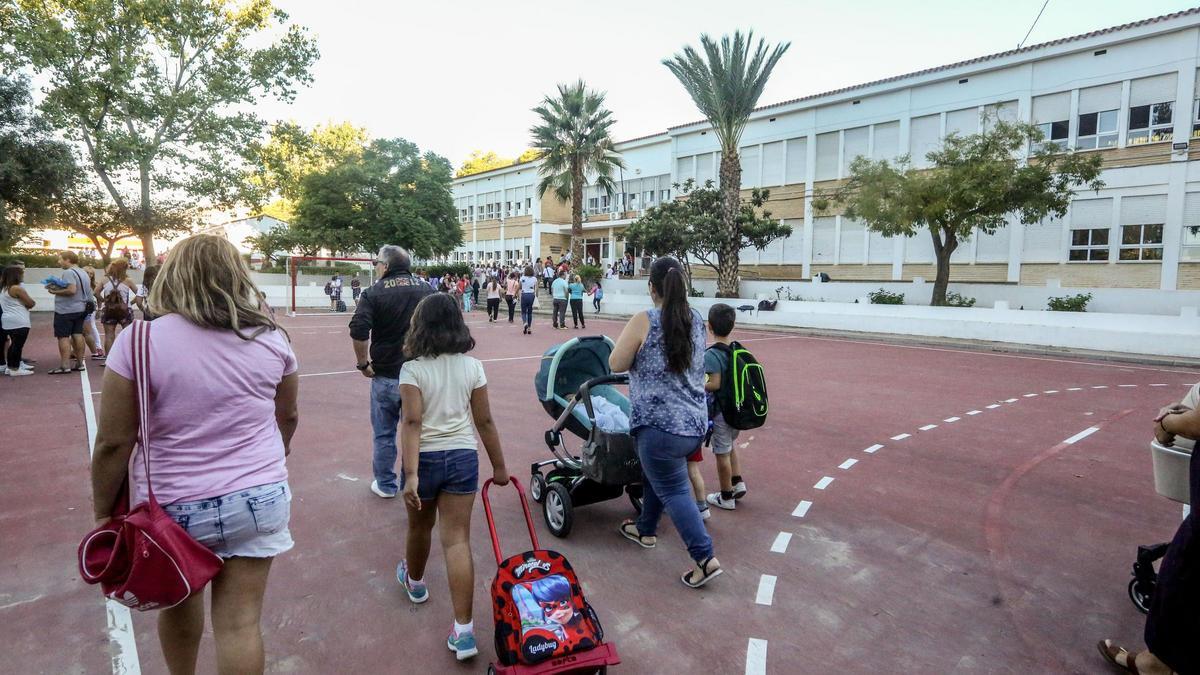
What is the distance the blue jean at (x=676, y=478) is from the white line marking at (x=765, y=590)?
0.34 m

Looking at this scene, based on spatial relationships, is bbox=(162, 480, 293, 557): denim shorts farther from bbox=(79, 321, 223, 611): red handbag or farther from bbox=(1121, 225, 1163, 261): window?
bbox=(1121, 225, 1163, 261): window

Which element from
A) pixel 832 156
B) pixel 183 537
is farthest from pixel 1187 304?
pixel 183 537

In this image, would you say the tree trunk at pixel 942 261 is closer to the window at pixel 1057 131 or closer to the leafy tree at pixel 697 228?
the leafy tree at pixel 697 228

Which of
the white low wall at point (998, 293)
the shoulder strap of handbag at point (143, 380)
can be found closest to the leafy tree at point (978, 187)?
the white low wall at point (998, 293)

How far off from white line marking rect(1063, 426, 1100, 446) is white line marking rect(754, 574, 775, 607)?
17.3 ft

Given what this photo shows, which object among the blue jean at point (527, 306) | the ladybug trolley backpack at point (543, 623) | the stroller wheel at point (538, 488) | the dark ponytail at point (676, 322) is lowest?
the stroller wheel at point (538, 488)

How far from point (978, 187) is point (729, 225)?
9059 millimetres

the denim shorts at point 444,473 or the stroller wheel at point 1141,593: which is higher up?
the denim shorts at point 444,473

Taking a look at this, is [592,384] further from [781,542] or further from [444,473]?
[781,542]

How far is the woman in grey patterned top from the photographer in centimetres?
369

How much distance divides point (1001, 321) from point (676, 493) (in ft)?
59.5

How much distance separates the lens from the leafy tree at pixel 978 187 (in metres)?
19.5

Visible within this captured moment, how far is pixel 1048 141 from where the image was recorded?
77.6ft

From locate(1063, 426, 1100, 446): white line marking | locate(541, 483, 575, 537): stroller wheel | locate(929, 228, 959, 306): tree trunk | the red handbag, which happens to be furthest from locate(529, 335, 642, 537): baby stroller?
locate(929, 228, 959, 306): tree trunk
